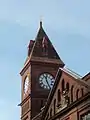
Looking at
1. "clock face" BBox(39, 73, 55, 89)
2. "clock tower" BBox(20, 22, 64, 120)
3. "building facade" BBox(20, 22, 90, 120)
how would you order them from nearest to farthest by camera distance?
"building facade" BBox(20, 22, 90, 120)
"clock tower" BBox(20, 22, 64, 120)
"clock face" BBox(39, 73, 55, 89)

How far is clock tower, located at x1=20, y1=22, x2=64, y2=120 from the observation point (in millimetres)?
74188

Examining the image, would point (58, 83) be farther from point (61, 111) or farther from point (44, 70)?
point (44, 70)

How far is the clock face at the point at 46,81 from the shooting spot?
2980 inches

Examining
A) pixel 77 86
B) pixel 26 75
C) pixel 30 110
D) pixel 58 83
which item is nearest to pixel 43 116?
pixel 58 83

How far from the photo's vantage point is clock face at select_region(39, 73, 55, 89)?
75688 mm

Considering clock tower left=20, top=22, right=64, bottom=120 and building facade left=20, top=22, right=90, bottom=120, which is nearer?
building facade left=20, top=22, right=90, bottom=120

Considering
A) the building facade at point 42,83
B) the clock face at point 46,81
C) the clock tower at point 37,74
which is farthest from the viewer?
the clock face at point 46,81

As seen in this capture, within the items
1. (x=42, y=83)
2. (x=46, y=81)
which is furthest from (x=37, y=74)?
(x=46, y=81)

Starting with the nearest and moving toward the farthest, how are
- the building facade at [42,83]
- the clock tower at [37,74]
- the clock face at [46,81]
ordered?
the building facade at [42,83], the clock tower at [37,74], the clock face at [46,81]

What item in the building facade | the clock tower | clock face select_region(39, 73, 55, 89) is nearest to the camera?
the building facade

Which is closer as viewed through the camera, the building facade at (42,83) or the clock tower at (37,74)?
the building facade at (42,83)

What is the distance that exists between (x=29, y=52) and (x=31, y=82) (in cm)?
684

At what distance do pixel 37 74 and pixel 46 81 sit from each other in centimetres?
179

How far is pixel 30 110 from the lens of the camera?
73.5 m
